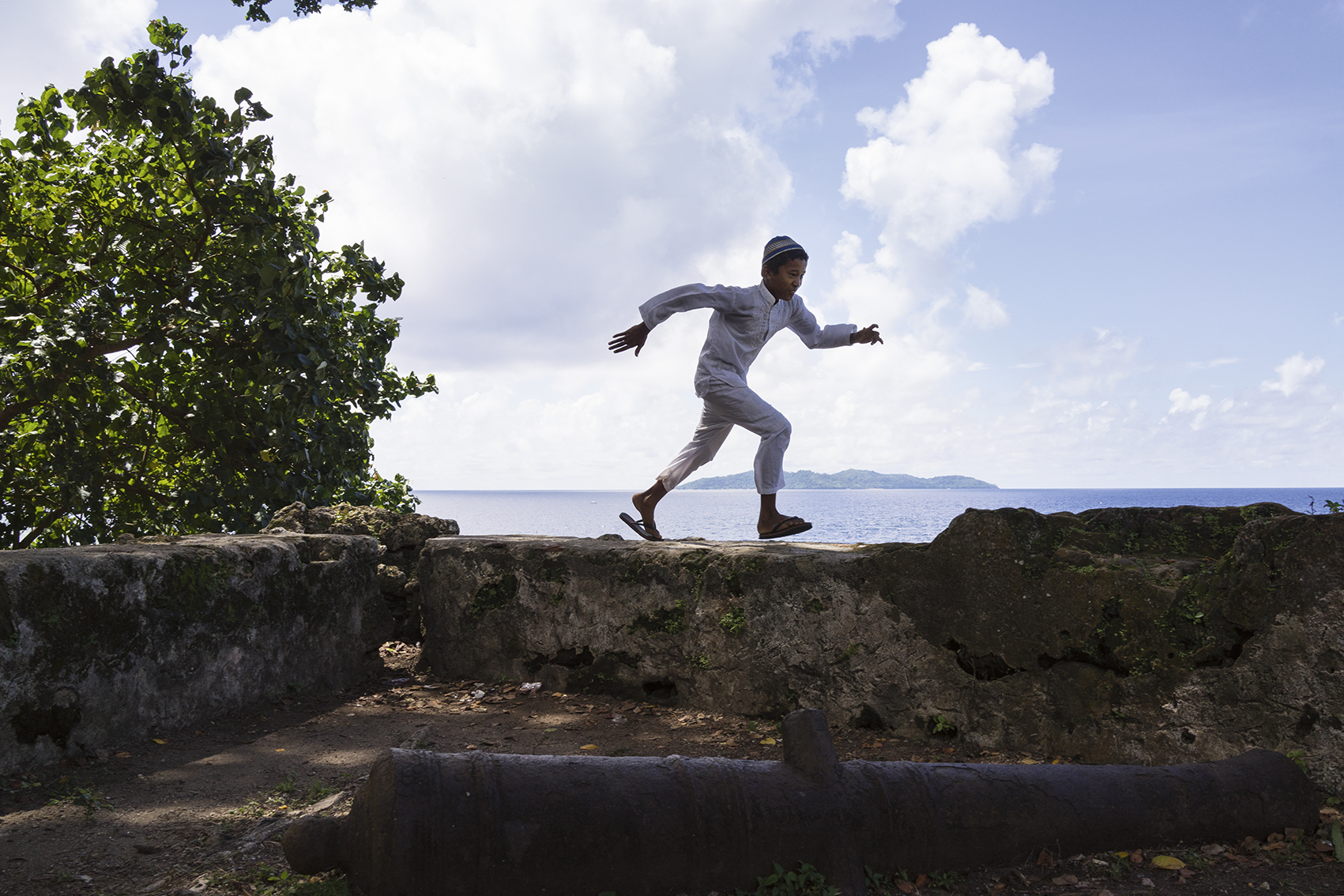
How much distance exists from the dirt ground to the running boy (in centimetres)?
148

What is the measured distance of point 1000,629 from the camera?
3791 mm

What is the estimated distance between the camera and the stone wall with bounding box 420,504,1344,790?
3137 millimetres

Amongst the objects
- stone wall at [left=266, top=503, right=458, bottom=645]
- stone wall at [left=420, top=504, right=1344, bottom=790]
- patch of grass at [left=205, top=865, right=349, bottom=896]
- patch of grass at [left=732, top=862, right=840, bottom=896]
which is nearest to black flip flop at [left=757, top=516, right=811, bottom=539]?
stone wall at [left=420, top=504, right=1344, bottom=790]

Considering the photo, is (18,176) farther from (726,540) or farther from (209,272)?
(726,540)

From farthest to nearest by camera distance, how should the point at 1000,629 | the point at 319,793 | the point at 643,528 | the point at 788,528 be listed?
1. the point at 643,528
2. the point at 788,528
3. the point at 1000,629
4. the point at 319,793

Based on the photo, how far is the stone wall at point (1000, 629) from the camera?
314cm

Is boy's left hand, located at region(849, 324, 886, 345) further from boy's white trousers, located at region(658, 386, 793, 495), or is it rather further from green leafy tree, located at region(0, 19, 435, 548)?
green leafy tree, located at region(0, 19, 435, 548)

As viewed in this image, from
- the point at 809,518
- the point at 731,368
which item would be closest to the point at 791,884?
the point at 731,368

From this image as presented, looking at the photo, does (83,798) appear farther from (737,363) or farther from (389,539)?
(737,363)

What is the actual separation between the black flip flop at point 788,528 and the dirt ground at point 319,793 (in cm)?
134

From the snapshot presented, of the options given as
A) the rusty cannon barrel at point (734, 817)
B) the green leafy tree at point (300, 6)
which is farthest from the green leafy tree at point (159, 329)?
the rusty cannon barrel at point (734, 817)

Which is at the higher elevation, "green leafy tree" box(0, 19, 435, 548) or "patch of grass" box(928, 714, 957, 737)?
"green leafy tree" box(0, 19, 435, 548)

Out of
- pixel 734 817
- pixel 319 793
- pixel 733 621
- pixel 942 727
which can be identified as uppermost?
pixel 733 621

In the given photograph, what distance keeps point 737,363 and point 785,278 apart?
Answer: 66 cm
